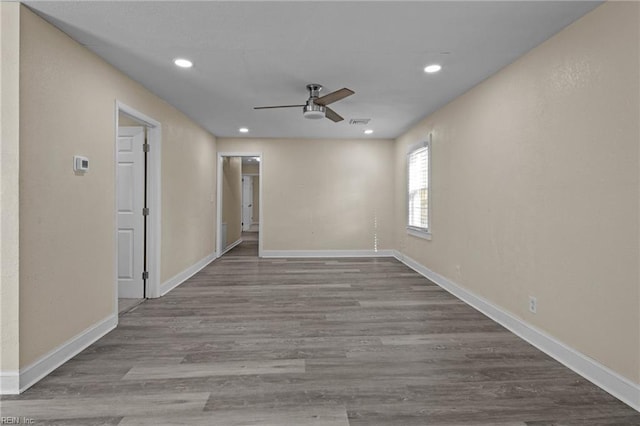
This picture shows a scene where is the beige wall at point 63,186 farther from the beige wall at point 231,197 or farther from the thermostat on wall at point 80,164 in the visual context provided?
the beige wall at point 231,197

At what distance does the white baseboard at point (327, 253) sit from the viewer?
6672 mm

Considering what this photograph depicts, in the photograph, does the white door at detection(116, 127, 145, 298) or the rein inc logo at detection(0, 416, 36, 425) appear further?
the white door at detection(116, 127, 145, 298)

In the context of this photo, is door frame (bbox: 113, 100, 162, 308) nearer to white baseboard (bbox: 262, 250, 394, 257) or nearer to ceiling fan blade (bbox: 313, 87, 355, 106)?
ceiling fan blade (bbox: 313, 87, 355, 106)

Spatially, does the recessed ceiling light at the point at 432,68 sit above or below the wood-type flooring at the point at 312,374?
above

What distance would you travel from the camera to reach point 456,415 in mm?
1803

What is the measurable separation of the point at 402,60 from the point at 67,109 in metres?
2.73

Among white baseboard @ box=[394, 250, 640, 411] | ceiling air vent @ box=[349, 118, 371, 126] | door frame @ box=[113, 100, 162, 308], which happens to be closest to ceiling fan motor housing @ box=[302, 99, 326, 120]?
ceiling air vent @ box=[349, 118, 371, 126]

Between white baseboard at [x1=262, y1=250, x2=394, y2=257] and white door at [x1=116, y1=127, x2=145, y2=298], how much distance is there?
292 cm

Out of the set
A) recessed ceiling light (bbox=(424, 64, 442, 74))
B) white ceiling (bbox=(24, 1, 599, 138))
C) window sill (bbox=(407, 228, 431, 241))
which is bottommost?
window sill (bbox=(407, 228, 431, 241))

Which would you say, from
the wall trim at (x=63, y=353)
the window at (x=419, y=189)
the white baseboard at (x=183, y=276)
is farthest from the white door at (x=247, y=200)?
the wall trim at (x=63, y=353)

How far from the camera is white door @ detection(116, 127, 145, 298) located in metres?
3.91
